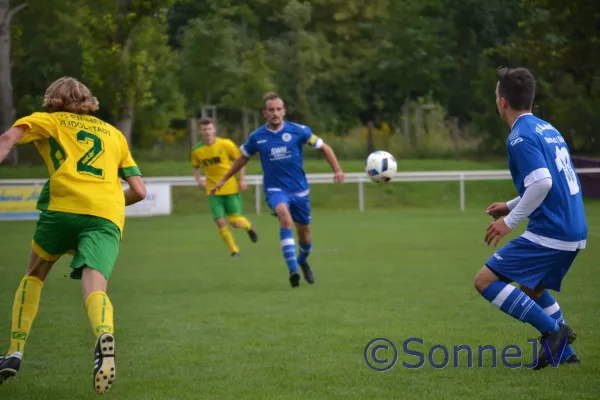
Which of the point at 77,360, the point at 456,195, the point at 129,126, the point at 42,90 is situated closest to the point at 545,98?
the point at 456,195

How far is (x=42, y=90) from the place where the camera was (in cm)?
4269

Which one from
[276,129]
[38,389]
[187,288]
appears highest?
[276,129]

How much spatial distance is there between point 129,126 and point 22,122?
104ft

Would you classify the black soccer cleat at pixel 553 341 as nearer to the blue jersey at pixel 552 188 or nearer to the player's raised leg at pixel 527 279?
the player's raised leg at pixel 527 279

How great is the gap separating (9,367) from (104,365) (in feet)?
3.21

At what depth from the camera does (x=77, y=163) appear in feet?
21.9

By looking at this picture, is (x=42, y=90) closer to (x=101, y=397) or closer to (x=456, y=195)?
(x=456, y=195)

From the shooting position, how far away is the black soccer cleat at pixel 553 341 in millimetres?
6832

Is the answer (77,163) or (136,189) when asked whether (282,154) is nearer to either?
(136,189)

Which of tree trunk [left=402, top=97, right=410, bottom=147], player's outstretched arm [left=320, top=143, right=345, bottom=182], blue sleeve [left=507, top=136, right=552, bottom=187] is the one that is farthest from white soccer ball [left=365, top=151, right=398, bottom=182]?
tree trunk [left=402, top=97, right=410, bottom=147]

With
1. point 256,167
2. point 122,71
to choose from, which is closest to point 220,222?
point 256,167

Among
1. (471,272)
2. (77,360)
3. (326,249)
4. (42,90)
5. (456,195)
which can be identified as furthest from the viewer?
(42,90)

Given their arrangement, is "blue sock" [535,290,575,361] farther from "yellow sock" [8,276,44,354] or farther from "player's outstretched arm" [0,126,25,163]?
"player's outstretched arm" [0,126,25,163]

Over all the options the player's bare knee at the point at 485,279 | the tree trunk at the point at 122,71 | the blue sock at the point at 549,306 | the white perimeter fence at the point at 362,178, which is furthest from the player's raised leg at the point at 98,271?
the tree trunk at the point at 122,71
